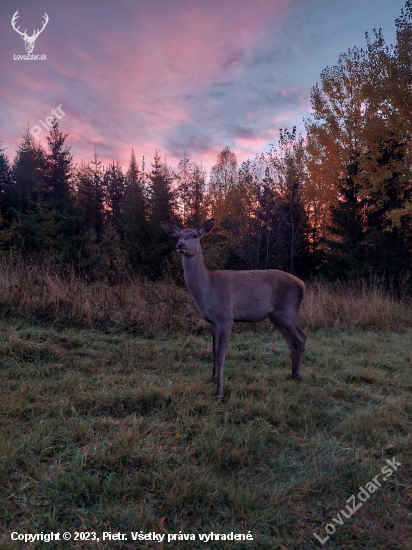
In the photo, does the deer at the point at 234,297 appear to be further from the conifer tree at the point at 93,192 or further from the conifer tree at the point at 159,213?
the conifer tree at the point at 93,192

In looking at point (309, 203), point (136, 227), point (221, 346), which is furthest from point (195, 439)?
point (309, 203)

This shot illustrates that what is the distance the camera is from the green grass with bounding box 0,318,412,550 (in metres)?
2.16

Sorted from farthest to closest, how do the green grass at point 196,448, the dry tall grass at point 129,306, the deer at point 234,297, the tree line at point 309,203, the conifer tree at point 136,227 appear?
the conifer tree at point 136,227 < the tree line at point 309,203 < the dry tall grass at point 129,306 < the deer at point 234,297 < the green grass at point 196,448

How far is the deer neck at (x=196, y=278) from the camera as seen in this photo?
15.5 feet

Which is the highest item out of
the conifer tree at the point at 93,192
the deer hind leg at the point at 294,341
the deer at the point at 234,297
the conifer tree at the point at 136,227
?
the conifer tree at the point at 93,192

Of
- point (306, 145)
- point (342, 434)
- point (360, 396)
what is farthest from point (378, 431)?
point (306, 145)

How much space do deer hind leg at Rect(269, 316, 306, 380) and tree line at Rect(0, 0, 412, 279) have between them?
8567mm

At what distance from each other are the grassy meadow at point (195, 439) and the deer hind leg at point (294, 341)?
0.71ft

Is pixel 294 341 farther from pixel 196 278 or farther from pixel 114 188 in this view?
pixel 114 188

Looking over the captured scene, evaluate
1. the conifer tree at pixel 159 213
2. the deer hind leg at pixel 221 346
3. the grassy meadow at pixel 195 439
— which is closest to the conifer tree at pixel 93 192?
the conifer tree at pixel 159 213

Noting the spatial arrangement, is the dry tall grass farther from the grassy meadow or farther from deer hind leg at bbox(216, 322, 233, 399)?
deer hind leg at bbox(216, 322, 233, 399)

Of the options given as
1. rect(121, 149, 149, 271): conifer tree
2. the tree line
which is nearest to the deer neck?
the tree line

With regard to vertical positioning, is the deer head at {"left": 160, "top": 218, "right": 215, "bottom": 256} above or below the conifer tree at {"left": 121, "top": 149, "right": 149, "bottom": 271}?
below

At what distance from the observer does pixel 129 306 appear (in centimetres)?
788
